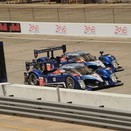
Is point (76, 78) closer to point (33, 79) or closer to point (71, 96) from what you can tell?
point (33, 79)

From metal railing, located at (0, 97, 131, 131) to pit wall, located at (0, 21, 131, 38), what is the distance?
813 inches

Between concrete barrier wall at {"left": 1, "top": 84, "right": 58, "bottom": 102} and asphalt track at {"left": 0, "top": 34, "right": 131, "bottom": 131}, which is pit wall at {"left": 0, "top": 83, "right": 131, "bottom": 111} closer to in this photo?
concrete barrier wall at {"left": 1, "top": 84, "right": 58, "bottom": 102}

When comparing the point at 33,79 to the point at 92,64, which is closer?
the point at 33,79

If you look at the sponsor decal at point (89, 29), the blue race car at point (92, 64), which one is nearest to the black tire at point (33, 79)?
the blue race car at point (92, 64)

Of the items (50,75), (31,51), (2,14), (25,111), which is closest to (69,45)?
(31,51)

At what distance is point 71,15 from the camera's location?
64812mm

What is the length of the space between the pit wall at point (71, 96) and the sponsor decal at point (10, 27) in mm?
27963

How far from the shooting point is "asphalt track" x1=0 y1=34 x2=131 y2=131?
16.9 meters

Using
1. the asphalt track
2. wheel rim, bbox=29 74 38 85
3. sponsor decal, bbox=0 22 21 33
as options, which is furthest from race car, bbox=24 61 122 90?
sponsor decal, bbox=0 22 21 33

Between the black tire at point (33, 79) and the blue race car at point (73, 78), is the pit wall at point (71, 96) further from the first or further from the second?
the black tire at point (33, 79)

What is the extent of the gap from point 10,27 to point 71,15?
1829 cm

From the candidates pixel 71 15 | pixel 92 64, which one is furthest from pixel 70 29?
pixel 71 15

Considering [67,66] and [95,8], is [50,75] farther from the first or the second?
[95,8]

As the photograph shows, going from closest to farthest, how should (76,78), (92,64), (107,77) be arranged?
1. (76,78)
2. (107,77)
3. (92,64)
